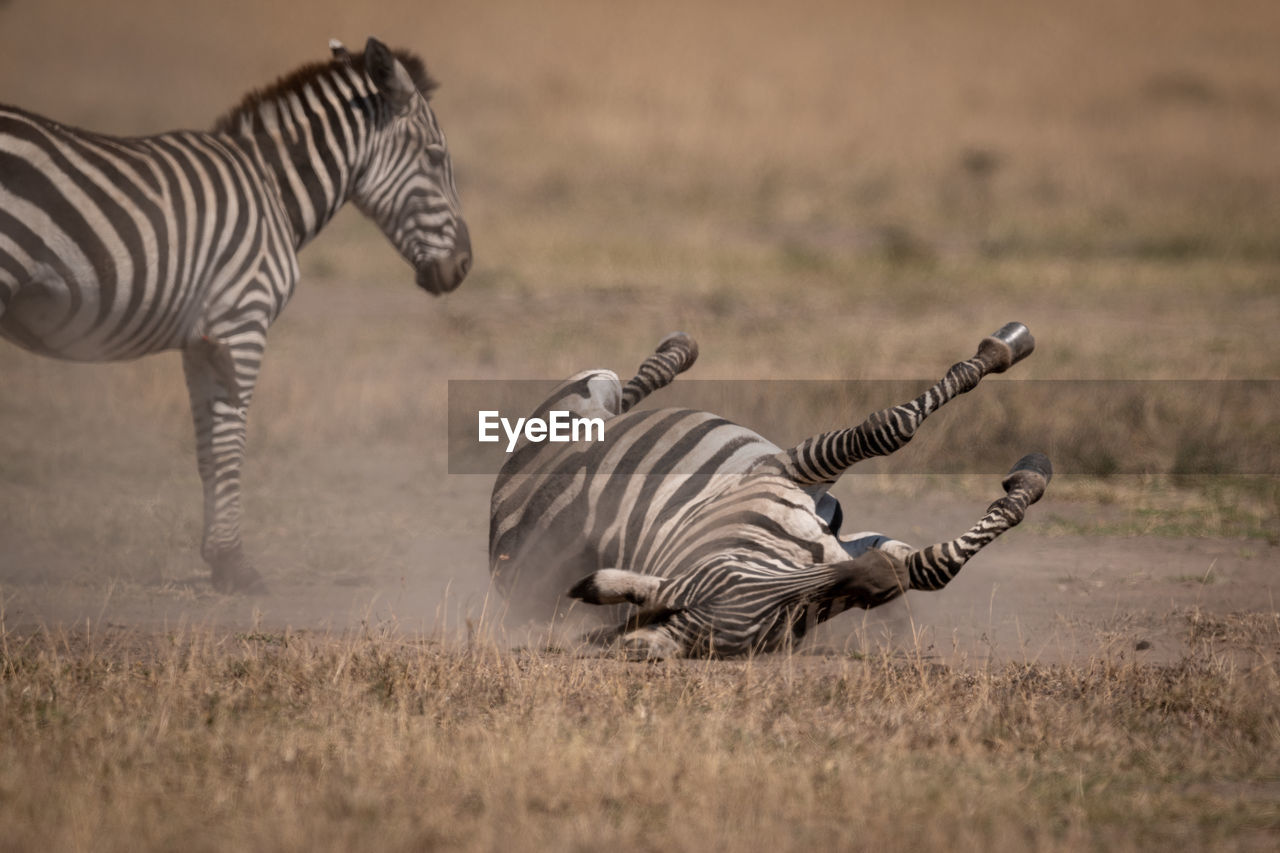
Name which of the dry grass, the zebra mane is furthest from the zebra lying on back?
the zebra mane

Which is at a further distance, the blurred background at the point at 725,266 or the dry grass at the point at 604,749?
the blurred background at the point at 725,266

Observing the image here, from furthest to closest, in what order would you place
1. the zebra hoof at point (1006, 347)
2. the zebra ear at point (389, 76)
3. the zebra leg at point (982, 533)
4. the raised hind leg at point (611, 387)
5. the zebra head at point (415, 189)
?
the zebra head at point (415, 189) < the zebra ear at point (389, 76) < the raised hind leg at point (611, 387) < the zebra hoof at point (1006, 347) < the zebra leg at point (982, 533)

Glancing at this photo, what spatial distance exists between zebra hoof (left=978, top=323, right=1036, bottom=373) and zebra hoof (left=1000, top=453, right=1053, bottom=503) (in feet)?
1.47

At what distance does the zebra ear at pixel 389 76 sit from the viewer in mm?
7164

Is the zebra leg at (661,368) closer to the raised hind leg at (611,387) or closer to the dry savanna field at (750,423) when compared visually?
the raised hind leg at (611,387)

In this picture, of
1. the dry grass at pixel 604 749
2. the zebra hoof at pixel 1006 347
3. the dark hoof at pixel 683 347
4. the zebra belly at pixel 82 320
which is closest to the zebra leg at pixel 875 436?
the zebra hoof at pixel 1006 347

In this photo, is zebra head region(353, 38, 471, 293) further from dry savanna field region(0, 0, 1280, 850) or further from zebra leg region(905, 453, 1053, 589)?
zebra leg region(905, 453, 1053, 589)

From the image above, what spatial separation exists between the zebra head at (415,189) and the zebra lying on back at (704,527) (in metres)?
1.19

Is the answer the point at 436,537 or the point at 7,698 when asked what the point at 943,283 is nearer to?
the point at 436,537

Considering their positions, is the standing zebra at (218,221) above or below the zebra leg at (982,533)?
above

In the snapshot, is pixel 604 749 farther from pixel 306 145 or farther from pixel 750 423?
pixel 750 423

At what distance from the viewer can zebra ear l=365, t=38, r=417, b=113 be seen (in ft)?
23.5

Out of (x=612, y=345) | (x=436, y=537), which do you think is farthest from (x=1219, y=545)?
(x=612, y=345)

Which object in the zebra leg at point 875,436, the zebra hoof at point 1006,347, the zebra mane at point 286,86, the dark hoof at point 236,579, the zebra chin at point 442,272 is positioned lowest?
the dark hoof at point 236,579
